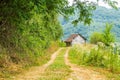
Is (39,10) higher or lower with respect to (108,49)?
higher

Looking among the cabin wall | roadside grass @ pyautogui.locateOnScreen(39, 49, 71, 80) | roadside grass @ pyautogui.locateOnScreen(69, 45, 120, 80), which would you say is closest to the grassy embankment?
roadside grass @ pyautogui.locateOnScreen(39, 49, 71, 80)

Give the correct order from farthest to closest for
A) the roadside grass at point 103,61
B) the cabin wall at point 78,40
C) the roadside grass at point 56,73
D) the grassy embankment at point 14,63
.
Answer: the cabin wall at point 78,40 < the roadside grass at point 103,61 < the grassy embankment at point 14,63 < the roadside grass at point 56,73

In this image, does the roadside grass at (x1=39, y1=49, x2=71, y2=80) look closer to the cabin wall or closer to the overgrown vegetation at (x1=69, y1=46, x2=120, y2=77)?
the overgrown vegetation at (x1=69, y1=46, x2=120, y2=77)

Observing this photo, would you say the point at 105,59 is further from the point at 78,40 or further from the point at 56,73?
the point at 78,40

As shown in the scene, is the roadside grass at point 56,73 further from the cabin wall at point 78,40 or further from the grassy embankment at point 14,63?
the cabin wall at point 78,40

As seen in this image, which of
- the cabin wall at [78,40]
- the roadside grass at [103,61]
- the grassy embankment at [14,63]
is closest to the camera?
the grassy embankment at [14,63]

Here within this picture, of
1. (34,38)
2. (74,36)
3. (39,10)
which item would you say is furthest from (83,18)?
(74,36)

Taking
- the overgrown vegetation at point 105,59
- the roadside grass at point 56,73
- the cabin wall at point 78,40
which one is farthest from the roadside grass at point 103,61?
the cabin wall at point 78,40

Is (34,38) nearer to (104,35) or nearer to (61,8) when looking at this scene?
(61,8)

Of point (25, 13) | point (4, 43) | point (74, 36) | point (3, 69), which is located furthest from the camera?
point (74, 36)

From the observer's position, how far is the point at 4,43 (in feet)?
70.2

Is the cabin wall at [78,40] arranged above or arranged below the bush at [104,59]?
below

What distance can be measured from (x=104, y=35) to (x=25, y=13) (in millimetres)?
50528

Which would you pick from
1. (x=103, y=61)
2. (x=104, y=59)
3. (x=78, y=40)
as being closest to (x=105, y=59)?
(x=104, y=59)
